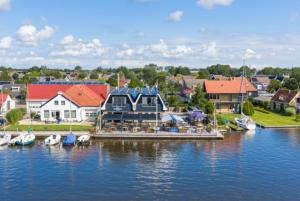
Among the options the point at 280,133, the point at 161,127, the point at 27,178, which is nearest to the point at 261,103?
the point at 280,133

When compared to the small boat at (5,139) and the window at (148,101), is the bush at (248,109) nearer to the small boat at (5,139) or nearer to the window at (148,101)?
the window at (148,101)

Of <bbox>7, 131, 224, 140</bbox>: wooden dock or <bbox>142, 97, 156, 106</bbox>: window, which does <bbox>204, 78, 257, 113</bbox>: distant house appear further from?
<bbox>7, 131, 224, 140</bbox>: wooden dock

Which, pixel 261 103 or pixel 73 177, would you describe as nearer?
pixel 73 177

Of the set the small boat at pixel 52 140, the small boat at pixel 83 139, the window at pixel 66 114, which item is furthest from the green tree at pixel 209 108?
the small boat at pixel 52 140

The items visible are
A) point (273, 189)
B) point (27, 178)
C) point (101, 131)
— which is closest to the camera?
point (273, 189)

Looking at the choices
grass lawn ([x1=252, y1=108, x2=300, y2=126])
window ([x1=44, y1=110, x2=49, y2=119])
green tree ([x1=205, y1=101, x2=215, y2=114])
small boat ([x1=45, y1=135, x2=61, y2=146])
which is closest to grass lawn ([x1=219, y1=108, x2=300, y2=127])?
grass lawn ([x1=252, y1=108, x2=300, y2=126])

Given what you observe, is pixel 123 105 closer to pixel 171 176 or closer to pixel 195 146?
pixel 195 146

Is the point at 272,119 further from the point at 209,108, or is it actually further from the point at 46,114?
the point at 46,114
